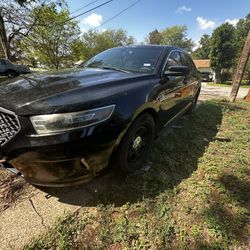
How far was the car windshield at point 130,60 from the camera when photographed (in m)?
2.88

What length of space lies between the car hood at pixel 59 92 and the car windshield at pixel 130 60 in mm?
462

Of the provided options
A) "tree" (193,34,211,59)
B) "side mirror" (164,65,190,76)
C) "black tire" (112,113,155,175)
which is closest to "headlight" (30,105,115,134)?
"black tire" (112,113,155,175)

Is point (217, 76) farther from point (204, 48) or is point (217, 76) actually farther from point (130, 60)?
point (130, 60)

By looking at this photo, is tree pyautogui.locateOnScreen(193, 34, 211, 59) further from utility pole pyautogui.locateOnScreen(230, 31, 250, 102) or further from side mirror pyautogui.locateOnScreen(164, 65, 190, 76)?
side mirror pyautogui.locateOnScreen(164, 65, 190, 76)

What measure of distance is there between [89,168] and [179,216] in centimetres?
102

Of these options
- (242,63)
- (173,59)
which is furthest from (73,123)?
(242,63)

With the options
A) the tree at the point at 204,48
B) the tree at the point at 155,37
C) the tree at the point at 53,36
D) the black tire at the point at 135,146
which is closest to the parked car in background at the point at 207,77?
the tree at the point at 204,48

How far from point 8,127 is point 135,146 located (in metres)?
1.36

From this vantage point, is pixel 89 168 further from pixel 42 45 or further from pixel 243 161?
pixel 42 45

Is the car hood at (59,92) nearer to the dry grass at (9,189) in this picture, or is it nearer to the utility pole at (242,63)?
the dry grass at (9,189)

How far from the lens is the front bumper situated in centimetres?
158

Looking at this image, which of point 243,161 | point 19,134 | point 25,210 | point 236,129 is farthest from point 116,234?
point 236,129

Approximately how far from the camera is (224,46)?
26.7 meters

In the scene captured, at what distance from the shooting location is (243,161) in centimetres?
307
